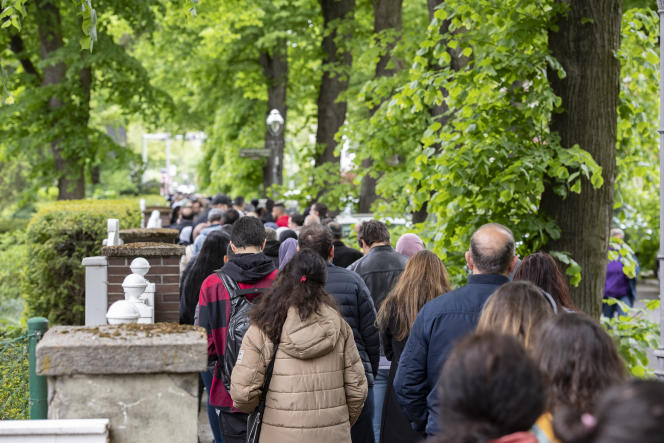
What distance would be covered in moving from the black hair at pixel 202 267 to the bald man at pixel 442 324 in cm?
287

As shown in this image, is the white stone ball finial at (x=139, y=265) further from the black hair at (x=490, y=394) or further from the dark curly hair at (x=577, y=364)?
the black hair at (x=490, y=394)

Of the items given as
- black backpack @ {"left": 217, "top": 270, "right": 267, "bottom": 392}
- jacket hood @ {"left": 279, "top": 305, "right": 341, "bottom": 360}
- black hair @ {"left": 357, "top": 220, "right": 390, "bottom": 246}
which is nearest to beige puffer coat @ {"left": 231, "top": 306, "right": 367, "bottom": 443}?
jacket hood @ {"left": 279, "top": 305, "right": 341, "bottom": 360}

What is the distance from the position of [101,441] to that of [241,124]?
27747 millimetres

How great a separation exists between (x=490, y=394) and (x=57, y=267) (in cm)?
894

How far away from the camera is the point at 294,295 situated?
4.73 metres

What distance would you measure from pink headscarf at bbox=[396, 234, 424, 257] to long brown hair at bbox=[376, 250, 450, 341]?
2173mm

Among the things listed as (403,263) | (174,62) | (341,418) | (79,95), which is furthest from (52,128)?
(341,418)

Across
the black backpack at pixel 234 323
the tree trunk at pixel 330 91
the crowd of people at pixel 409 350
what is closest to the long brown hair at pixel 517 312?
the crowd of people at pixel 409 350

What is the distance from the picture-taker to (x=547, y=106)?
8.30 m

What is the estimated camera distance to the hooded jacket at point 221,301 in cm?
563

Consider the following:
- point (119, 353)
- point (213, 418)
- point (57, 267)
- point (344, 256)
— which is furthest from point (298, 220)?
point (119, 353)

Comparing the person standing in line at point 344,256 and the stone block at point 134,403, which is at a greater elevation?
the person standing in line at point 344,256

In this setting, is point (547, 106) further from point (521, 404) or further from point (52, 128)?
point (52, 128)

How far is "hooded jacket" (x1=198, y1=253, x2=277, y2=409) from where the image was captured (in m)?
5.63
